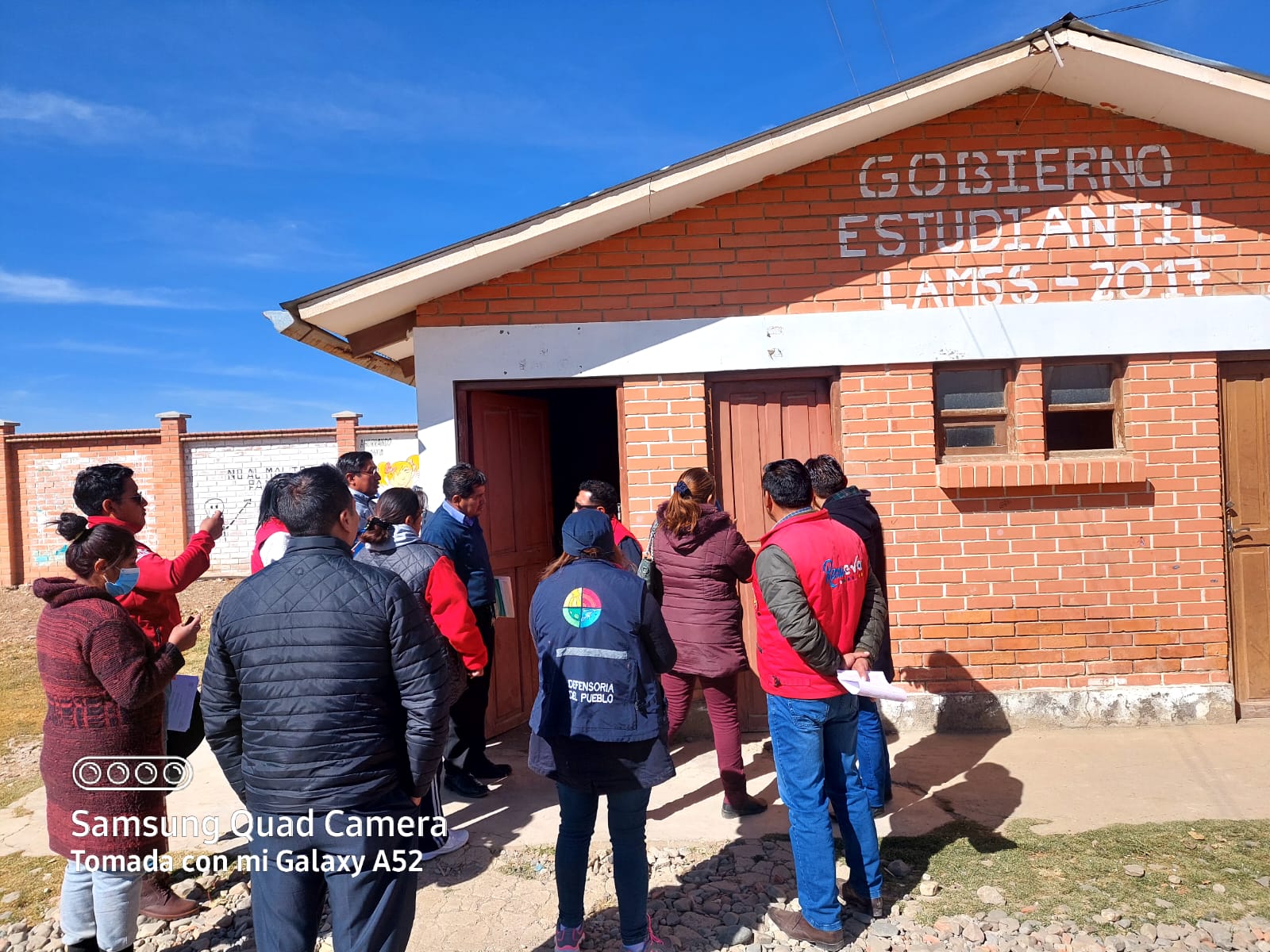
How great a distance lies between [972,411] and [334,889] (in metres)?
4.99

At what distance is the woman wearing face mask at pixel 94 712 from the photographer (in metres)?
3.05

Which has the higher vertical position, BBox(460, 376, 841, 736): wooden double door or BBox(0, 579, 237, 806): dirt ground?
BBox(460, 376, 841, 736): wooden double door

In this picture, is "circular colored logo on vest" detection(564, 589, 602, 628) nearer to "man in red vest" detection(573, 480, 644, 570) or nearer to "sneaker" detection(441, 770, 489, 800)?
"man in red vest" detection(573, 480, 644, 570)

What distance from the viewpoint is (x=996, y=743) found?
18.1ft

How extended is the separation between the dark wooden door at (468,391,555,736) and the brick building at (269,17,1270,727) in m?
0.36

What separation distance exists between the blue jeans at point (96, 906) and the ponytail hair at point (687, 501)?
9.04ft

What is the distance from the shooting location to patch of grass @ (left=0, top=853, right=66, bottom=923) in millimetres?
3818

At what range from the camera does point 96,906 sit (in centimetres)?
313

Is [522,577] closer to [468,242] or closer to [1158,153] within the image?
[468,242]

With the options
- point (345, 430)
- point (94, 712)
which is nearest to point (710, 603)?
point (94, 712)

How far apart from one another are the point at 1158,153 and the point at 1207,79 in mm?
831

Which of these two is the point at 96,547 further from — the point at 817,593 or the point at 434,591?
the point at 817,593

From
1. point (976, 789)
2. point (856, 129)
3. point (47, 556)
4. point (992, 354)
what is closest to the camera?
point (976, 789)

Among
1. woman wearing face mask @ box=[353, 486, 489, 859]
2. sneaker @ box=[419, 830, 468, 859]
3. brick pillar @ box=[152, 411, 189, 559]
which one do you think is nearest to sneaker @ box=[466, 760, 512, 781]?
sneaker @ box=[419, 830, 468, 859]
